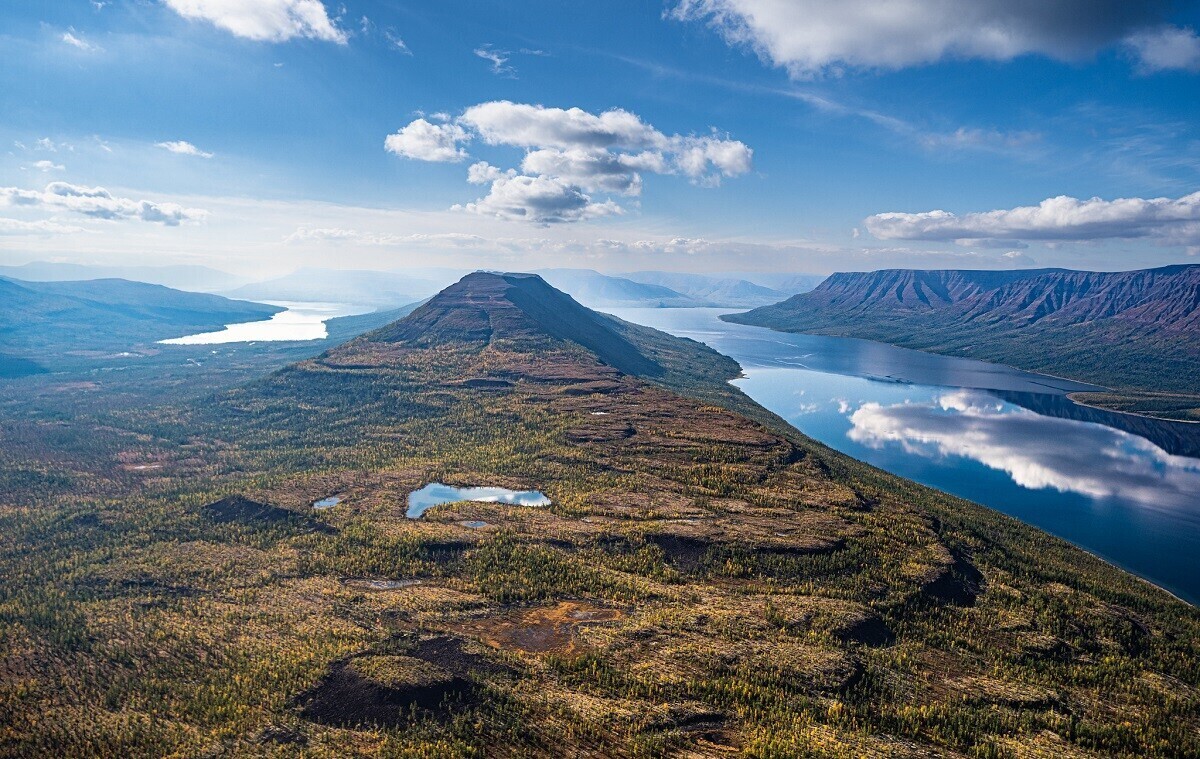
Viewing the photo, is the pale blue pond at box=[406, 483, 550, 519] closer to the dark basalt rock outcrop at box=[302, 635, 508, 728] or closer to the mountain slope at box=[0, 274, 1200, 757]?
the mountain slope at box=[0, 274, 1200, 757]

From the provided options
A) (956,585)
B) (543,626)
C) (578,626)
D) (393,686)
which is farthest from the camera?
(956,585)

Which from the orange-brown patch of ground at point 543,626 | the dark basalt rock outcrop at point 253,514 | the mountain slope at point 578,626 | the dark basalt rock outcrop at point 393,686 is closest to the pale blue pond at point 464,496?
the mountain slope at point 578,626

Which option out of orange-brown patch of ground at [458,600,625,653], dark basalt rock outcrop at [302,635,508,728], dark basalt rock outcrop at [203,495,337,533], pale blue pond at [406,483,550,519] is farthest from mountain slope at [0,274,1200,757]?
pale blue pond at [406,483,550,519]

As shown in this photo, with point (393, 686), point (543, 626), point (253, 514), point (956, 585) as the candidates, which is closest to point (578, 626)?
point (543, 626)

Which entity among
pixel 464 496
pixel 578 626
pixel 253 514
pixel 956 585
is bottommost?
pixel 253 514

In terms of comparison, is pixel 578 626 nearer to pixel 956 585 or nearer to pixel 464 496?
pixel 956 585

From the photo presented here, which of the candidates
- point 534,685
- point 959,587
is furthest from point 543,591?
point 959,587
